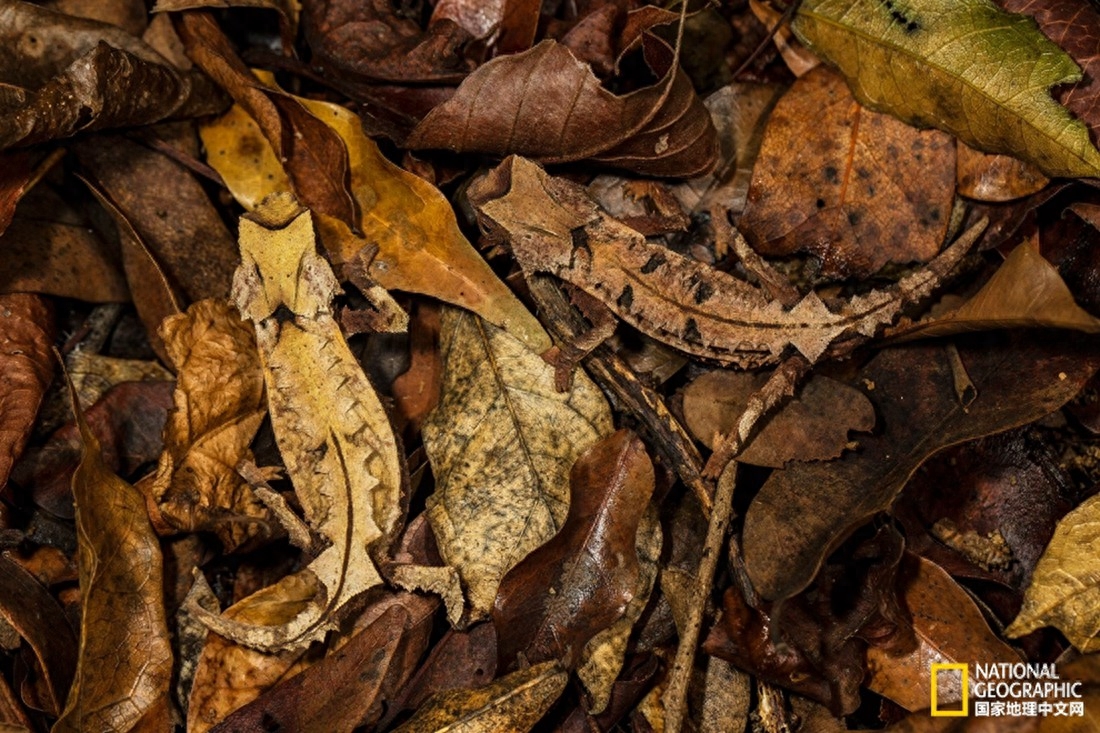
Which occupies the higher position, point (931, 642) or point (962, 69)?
point (962, 69)

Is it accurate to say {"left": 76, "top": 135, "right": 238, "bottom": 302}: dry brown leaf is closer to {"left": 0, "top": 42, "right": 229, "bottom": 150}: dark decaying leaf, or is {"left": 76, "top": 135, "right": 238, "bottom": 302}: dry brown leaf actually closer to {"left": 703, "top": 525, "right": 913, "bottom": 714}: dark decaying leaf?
{"left": 0, "top": 42, "right": 229, "bottom": 150}: dark decaying leaf

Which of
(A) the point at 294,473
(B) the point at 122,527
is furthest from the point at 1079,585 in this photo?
(B) the point at 122,527

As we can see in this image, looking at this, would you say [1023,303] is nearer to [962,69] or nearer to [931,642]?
[962,69]

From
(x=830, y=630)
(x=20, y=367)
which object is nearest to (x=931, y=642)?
(x=830, y=630)

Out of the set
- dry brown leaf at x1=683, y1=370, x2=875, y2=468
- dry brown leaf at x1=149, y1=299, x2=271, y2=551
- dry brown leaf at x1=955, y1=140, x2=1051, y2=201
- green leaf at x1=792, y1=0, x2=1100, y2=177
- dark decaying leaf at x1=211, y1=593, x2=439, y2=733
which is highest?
green leaf at x1=792, y1=0, x2=1100, y2=177

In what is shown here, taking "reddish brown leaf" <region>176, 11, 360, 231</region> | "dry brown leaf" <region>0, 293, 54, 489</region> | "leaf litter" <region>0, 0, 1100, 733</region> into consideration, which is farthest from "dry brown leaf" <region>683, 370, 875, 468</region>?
"dry brown leaf" <region>0, 293, 54, 489</region>

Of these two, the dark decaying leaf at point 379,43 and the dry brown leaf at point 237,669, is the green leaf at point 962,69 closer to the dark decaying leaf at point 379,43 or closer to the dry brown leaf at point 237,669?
the dark decaying leaf at point 379,43

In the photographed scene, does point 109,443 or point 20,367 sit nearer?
point 20,367

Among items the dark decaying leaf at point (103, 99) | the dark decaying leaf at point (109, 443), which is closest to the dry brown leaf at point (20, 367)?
the dark decaying leaf at point (109, 443)
